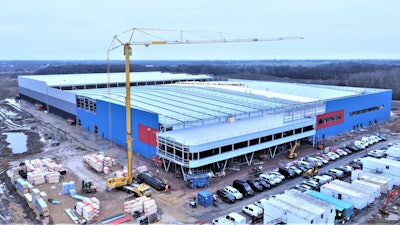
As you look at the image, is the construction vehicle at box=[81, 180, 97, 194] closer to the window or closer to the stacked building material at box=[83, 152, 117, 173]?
the stacked building material at box=[83, 152, 117, 173]

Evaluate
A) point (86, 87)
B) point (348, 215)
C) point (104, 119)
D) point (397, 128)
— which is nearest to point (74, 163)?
point (104, 119)

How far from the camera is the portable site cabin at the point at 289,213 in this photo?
53.6ft

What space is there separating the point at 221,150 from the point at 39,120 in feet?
103

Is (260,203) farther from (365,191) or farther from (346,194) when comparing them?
(365,191)

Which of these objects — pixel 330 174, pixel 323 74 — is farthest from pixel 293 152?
pixel 323 74

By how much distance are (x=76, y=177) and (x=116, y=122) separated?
884 centimetres

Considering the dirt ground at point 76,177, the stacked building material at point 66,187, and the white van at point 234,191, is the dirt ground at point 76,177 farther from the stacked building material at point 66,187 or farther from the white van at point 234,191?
the white van at point 234,191

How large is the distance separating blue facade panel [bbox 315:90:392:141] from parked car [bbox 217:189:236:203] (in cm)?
1623

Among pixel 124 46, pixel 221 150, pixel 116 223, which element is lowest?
pixel 116 223

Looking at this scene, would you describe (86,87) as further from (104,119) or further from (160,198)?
(160,198)

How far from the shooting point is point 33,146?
108 feet

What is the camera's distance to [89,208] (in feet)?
58.7

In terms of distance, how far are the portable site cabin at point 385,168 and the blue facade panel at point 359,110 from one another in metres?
8.77

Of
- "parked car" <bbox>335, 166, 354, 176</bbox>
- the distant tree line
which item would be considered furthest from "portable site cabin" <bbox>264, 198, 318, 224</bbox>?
the distant tree line
